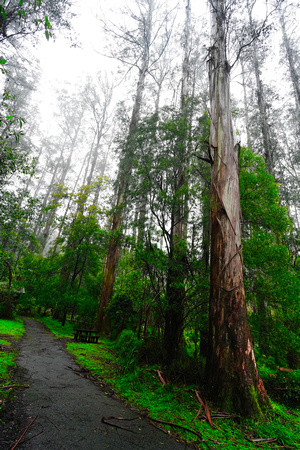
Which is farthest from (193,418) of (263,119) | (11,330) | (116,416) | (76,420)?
(263,119)

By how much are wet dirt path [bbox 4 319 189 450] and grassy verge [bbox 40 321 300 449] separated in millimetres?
245

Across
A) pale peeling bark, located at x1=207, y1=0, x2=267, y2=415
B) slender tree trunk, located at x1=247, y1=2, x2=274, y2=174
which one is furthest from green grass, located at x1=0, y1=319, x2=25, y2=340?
slender tree trunk, located at x1=247, y1=2, x2=274, y2=174

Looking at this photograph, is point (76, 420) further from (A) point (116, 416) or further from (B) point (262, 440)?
(B) point (262, 440)

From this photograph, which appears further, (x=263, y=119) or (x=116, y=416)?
(x=263, y=119)

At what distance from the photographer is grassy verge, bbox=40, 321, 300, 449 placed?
2031mm

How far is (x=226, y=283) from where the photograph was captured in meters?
3.22

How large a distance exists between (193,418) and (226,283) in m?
1.68

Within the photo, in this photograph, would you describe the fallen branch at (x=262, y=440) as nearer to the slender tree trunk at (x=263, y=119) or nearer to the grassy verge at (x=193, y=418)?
the grassy verge at (x=193, y=418)

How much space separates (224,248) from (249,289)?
2.14 meters

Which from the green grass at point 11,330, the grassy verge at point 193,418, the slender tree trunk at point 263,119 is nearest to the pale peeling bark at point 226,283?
the grassy verge at point 193,418

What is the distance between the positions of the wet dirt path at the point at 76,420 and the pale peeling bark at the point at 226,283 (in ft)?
3.89

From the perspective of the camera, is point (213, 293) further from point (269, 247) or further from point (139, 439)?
point (269, 247)

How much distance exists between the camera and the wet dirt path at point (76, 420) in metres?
1.68

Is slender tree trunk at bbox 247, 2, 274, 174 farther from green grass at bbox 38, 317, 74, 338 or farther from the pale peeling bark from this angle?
green grass at bbox 38, 317, 74, 338
